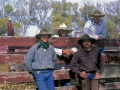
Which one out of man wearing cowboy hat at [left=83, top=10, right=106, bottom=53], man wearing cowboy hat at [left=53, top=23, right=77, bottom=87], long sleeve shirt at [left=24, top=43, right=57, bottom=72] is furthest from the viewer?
man wearing cowboy hat at [left=83, top=10, right=106, bottom=53]

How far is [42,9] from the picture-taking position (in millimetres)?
61969

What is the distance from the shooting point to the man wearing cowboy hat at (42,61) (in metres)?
5.52

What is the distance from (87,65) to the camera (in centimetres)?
573

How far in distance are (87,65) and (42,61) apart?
0.90m

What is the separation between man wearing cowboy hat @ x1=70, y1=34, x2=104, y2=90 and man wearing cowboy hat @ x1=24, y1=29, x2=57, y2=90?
1.61 ft

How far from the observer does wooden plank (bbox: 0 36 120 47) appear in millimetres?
6109

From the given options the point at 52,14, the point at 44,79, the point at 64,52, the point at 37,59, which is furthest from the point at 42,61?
the point at 52,14

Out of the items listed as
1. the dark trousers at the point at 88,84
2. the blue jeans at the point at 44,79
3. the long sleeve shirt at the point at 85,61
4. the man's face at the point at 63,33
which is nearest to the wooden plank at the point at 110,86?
the dark trousers at the point at 88,84

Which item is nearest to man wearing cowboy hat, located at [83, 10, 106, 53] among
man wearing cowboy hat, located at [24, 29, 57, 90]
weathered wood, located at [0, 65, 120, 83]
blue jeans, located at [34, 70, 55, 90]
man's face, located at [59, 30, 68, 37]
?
man's face, located at [59, 30, 68, 37]

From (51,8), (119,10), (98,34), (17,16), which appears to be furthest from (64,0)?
(98,34)

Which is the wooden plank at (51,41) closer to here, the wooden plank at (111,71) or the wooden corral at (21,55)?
the wooden corral at (21,55)

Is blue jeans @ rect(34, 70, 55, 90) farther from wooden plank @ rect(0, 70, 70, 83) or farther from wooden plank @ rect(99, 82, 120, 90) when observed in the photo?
wooden plank @ rect(99, 82, 120, 90)

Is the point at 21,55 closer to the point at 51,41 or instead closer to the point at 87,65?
the point at 51,41

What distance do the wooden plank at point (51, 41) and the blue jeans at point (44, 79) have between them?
0.94 meters
